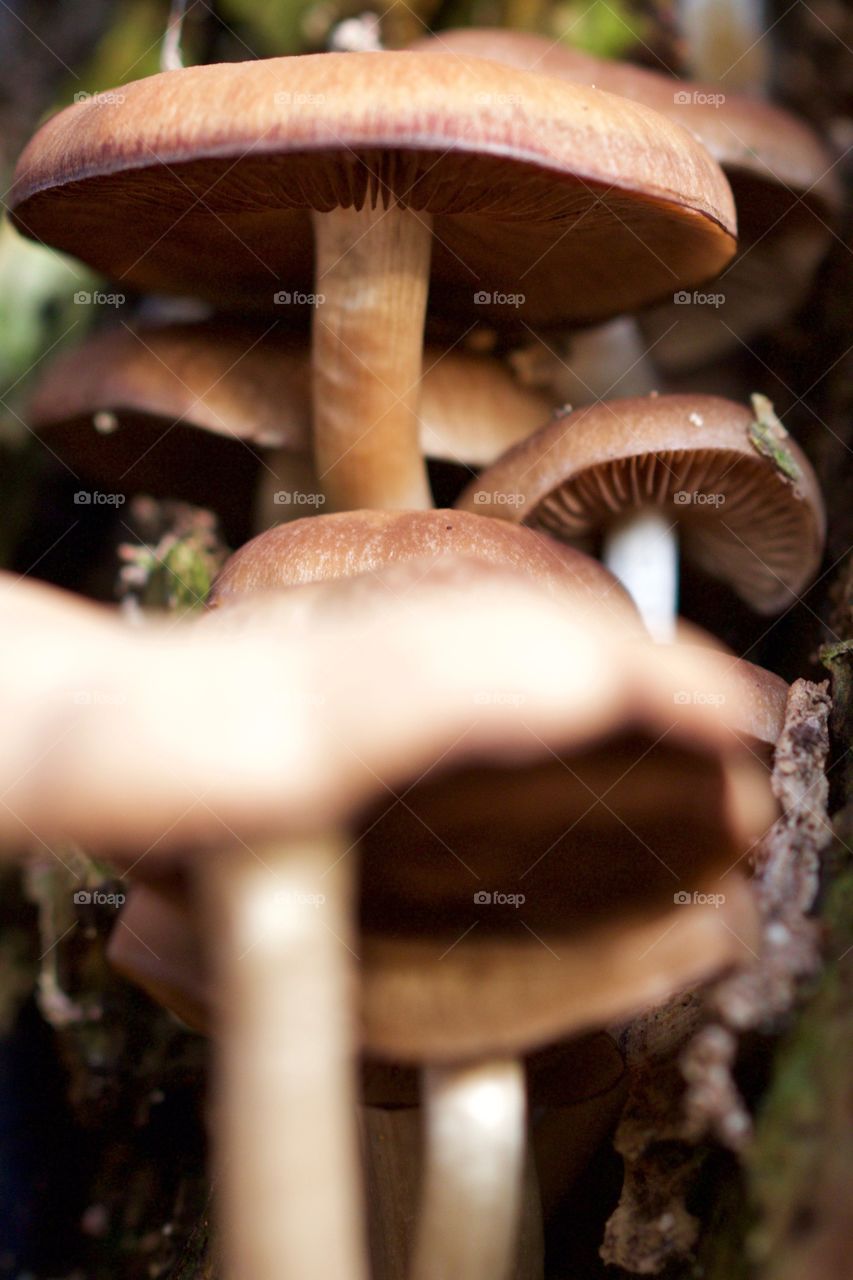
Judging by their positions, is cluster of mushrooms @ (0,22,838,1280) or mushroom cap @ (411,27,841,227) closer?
cluster of mushrooms @ (0,22,838,1280)

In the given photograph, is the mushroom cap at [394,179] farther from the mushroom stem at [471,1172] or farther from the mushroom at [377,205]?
the mushroom stem at [471,1172]

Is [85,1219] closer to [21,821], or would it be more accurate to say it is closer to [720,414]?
[21,821]

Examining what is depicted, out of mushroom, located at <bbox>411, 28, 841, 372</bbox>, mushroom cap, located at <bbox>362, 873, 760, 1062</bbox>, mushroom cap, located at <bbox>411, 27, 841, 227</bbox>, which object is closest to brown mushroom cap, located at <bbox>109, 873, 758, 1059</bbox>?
mushroom cap, located at <bbox>362, 873, 760, 1062</bbox>

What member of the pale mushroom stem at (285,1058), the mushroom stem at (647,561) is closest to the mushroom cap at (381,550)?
the mushroom stem at (647,561)

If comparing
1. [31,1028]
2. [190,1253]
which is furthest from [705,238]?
[31,1028]

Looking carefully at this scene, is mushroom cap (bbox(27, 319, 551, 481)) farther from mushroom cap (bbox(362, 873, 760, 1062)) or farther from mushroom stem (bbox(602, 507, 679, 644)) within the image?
mushroom cap (bbox(362, 873, 760, 1062))

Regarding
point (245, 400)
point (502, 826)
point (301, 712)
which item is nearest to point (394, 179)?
point (245, 400)
